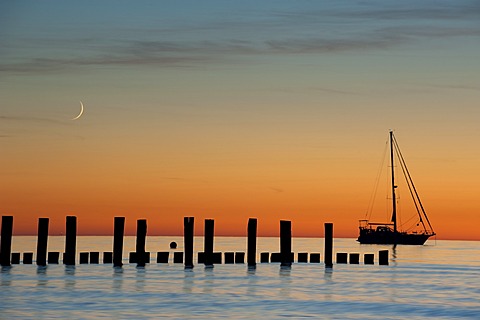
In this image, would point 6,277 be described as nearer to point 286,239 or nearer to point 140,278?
point 140,278

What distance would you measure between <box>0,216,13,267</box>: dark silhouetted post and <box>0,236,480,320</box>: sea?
672 millimetres

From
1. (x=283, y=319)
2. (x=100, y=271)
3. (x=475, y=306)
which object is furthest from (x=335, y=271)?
(x=283, y=319)

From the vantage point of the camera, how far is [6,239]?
149 ft

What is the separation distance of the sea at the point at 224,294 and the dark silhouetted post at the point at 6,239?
67 centimetres

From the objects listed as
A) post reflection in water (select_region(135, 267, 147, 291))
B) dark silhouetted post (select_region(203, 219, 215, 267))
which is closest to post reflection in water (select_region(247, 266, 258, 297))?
dark silhouetted post (select_region(203, 219, 215, 267))

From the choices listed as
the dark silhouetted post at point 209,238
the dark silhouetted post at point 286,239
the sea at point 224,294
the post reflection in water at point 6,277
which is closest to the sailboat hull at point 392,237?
the sea at point 224,294

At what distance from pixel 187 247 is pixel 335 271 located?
462 inches

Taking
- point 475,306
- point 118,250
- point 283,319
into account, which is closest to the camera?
point 283,319

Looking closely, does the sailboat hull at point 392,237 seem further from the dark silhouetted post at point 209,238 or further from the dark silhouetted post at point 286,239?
the dark silhouetted post at point 209,238

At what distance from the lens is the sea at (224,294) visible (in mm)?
33750

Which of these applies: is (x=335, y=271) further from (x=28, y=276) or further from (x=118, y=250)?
(x=28, y=276)

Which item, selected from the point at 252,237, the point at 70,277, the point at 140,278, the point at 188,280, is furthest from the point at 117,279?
the point at 252,237

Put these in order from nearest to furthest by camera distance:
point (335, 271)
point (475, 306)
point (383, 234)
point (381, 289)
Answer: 1. point (475, 306)
2. point (381, 289)
3. point (335, 271)
4. point (383, 234)

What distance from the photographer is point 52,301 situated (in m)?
35.6
